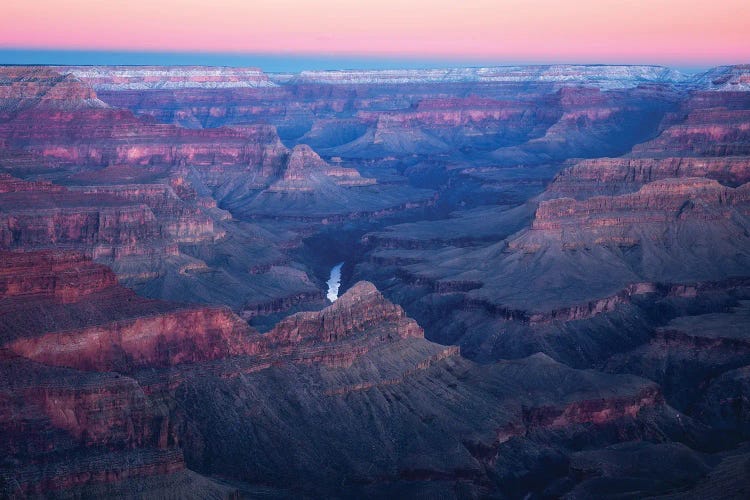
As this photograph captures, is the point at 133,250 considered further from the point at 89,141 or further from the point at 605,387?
the point at 89,141

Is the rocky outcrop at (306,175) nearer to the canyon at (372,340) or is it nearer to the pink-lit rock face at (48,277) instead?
the canyon at (372,340)

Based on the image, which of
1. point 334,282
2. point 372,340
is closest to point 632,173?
point 334,282

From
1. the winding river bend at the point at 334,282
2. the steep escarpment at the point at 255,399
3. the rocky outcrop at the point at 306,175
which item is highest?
the steep escarpment at the point at 255,399

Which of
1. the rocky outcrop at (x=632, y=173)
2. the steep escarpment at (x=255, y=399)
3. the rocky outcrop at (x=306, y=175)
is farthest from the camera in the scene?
the rocky outcrop at (x=306, y=175)

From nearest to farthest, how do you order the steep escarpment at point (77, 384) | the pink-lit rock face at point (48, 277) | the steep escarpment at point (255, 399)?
the steep escarpment at point (77, 384) → the steep escarpment at point (255, 399) → the pink-lit rock face at point (48, 277)

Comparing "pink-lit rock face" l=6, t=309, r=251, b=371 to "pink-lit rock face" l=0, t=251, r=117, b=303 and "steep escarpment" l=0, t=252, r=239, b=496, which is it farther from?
"pink-lit rock face" l=0, t=251, r=117, b=303

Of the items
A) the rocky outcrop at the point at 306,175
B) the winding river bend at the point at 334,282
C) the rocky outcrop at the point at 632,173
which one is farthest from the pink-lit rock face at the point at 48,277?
the rocky outcrop at the point at 306,175

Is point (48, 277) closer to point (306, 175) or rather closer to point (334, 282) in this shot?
point (334, 282)
